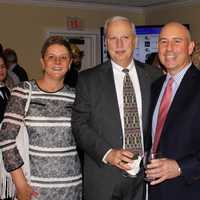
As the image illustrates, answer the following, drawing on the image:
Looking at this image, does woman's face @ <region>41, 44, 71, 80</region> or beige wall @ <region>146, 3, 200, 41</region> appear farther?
beige wall @ <region>146, 3, 200, 41</region>

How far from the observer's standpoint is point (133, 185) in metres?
2.46

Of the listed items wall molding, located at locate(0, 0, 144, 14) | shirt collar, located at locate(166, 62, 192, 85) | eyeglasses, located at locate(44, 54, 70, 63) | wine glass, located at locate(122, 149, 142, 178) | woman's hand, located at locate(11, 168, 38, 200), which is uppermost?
wall molding, located at locate(0, 0, 144, 14)

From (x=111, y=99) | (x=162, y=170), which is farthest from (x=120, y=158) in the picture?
(x=111, y=99)

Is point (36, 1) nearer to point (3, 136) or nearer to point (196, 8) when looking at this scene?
point (196, 8)

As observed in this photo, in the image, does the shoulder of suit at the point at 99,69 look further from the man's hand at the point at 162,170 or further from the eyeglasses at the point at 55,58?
the man's hand at the point at 162,170

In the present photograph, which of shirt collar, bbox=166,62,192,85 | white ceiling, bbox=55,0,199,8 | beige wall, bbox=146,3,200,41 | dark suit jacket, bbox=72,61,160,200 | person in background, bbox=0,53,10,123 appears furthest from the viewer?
white ceiling, bbox=55,0,199,8

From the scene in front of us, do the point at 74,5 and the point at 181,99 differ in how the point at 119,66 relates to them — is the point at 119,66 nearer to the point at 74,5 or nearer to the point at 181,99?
the point at 181,99

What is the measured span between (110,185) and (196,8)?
20.4ft

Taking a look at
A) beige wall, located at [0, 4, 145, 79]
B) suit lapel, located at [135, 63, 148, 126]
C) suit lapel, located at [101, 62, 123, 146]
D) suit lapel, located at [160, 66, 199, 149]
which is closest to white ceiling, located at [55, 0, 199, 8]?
beige wall, located at [0, 4, 145, 79]

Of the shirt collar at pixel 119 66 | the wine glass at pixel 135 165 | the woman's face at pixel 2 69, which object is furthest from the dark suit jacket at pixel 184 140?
the woman's face at pixel 2 69

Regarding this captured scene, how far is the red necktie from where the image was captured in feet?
7.04

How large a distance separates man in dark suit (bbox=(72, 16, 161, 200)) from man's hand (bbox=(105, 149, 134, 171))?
57 mm

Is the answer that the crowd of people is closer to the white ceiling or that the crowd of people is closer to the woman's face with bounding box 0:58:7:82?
the woman's face with bounding box 0:58:7:82

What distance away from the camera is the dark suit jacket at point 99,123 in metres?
2.40
